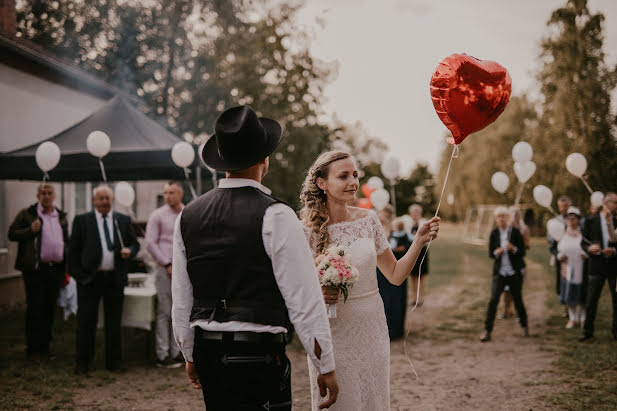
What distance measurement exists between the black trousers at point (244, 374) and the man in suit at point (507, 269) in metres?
6.61

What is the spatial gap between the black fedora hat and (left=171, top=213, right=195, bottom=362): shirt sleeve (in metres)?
0.36

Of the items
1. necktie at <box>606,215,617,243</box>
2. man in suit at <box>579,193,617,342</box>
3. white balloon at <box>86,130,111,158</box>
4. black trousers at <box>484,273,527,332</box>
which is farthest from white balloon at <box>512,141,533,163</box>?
white balloon at <box>86,130,111,158</box>

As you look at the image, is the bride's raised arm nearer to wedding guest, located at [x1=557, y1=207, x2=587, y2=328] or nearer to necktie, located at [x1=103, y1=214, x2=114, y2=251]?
necktie, located at [x1=103, y1=214, x2=114, y2=251]

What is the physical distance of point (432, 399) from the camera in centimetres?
559

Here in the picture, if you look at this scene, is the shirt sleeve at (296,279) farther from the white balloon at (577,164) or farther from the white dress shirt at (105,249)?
the white balloon at (577,164)

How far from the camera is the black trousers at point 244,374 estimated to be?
2.28 metres

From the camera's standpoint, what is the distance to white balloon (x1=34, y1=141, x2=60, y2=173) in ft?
26.0

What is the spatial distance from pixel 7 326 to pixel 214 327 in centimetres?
879

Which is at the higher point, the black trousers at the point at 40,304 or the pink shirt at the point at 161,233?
the pink shirt at the point at 161,233

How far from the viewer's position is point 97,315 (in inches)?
263

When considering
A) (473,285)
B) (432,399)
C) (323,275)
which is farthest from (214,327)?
(473,285)

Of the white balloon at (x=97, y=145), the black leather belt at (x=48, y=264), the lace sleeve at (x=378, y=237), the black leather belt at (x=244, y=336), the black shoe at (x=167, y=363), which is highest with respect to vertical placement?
the white balloon at (x=97, y=145)

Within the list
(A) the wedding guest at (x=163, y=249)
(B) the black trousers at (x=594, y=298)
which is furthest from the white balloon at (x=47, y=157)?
(B) the black trousers at (x=594, y=298)

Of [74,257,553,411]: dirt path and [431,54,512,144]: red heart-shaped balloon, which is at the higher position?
[431,54,512,144]: red heart-shaped balloon
